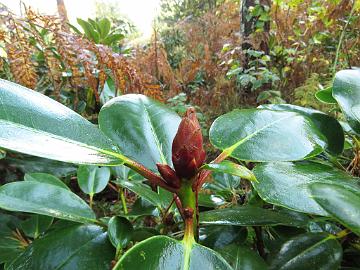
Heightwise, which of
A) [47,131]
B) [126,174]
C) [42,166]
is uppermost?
[47,131]

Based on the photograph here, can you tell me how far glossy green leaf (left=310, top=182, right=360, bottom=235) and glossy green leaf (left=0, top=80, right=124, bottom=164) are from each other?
0.19 metres

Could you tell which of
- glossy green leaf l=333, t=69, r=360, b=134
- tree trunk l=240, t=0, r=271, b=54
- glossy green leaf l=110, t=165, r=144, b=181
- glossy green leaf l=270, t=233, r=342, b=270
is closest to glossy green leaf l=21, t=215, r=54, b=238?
glossy green leaf l=110, t=165, r=144, b=181

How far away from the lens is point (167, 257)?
11.2 inches

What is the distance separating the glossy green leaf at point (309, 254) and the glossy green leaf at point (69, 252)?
0.19 m

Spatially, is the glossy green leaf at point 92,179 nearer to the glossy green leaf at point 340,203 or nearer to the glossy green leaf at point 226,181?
the glossy green leaf at point 226,181

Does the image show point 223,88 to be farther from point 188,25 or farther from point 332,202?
point 332,202


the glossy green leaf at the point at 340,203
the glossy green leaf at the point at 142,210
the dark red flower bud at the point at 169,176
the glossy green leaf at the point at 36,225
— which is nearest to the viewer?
the glossy green leaf at the point at 340,203

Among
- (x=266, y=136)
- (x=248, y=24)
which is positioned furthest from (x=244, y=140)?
(x=248, y=24)

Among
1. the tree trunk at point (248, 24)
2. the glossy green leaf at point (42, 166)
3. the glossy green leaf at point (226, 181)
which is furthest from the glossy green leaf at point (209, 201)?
the tree trunk at point (248, 24)

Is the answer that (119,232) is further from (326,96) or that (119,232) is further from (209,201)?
(326,96)

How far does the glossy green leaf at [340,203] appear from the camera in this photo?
231mm

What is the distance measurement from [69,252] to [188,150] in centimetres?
17

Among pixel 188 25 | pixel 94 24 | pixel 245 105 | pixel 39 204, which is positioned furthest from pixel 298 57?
pixel 39 204

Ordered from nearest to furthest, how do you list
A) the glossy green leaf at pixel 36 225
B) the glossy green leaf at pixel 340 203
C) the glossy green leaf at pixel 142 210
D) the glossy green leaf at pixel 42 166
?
the glossy green leaf at pixel 340 203
the glossy green leaf at pixel 142 210
the glossy green leaf at pixel 36 225
the glossy green leaf at pixel 42 166
